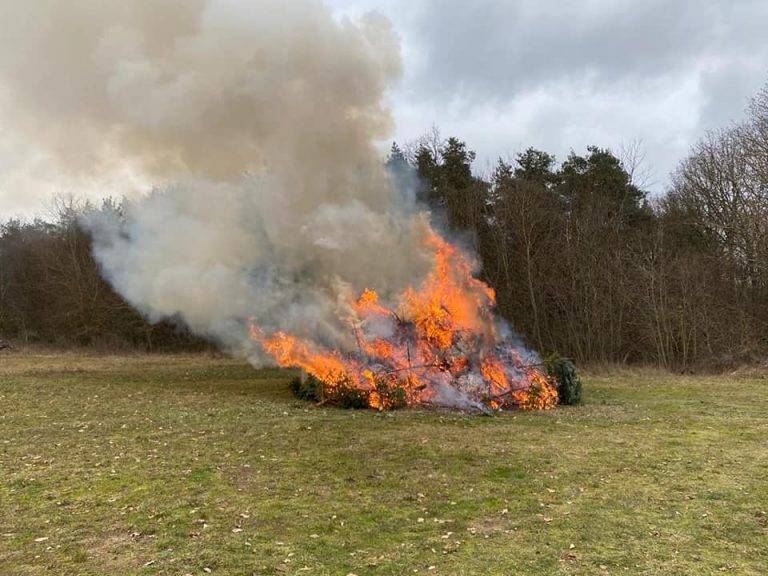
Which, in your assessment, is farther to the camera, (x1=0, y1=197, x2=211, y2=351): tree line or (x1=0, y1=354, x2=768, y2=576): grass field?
(x1=0, y1=197, x2=211, y2=351): tree line

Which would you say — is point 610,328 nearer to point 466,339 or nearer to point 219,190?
point 466,339

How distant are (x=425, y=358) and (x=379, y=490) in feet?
25.6

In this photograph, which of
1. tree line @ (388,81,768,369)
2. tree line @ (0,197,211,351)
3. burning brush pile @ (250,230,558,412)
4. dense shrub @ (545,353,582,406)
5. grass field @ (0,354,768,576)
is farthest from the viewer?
tree line @ (0,197,211,351)

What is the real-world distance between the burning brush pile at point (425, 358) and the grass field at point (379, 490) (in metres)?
0.82

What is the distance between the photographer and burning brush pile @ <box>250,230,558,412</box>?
14297 mm

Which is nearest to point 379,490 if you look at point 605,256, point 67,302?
point 605,256

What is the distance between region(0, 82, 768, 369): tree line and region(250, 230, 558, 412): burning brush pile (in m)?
10.5

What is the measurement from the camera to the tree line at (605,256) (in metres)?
27.0

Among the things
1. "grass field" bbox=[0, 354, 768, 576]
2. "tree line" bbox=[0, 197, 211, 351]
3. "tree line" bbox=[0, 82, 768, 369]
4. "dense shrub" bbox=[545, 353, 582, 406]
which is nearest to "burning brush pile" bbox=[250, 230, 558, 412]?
"dense shrub" bbox=[545, 353, 582, 406]

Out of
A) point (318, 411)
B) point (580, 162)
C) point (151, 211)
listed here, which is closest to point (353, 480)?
point (318, 411)

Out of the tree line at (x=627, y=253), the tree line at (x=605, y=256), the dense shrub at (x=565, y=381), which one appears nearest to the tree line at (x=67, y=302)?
the tree line at (x=605, y=256)

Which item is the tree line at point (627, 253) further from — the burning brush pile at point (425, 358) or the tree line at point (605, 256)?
the burning brush pile at point (425, 358)

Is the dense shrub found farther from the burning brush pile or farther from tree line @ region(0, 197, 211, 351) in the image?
tree line @ region(0, 197, 211, 351)

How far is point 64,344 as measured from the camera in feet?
126
